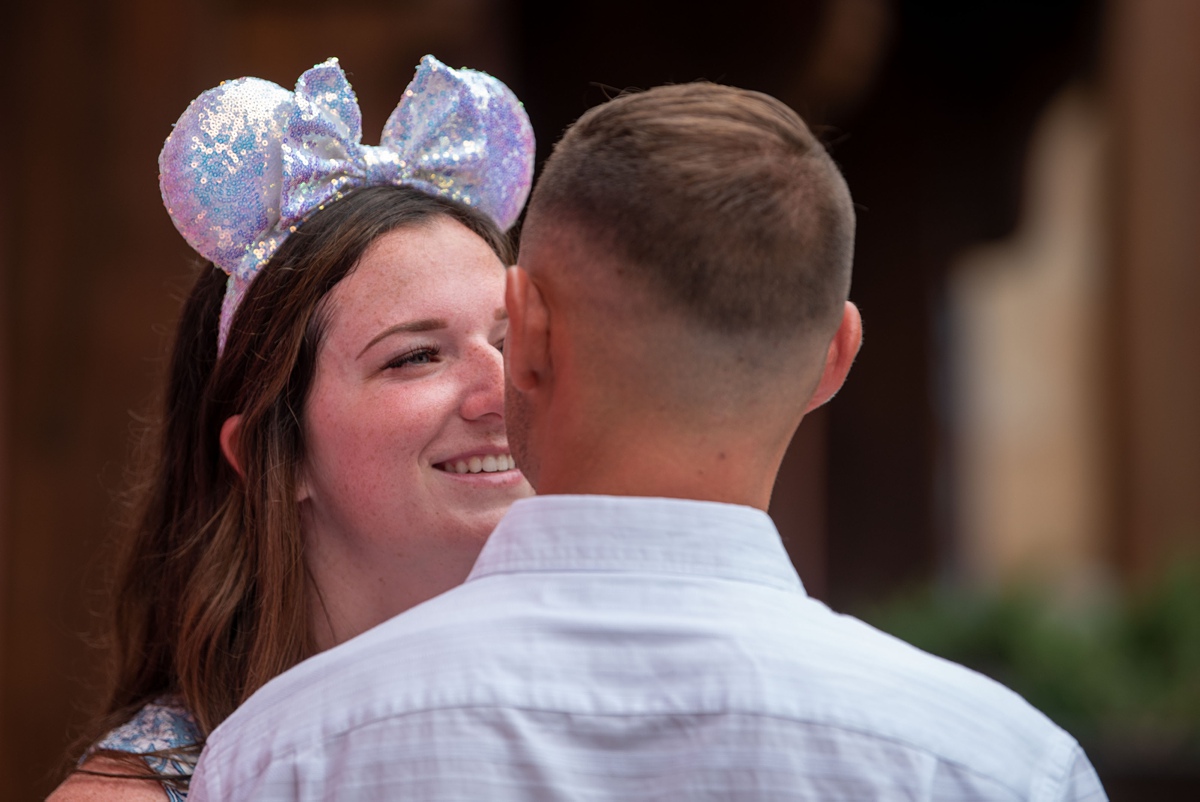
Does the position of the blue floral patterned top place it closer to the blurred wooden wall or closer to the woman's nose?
the woman's nose

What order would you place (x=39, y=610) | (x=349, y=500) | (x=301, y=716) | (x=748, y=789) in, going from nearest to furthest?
(x=748, y=789), (x=301, y=716), (x=349, y=500), (x=39, y=610)

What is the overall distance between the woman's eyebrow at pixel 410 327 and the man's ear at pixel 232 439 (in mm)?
245

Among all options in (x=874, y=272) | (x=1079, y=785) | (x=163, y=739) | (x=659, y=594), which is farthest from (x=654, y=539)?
(x=874, y=272)

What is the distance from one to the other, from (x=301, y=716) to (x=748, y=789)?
0.38 m

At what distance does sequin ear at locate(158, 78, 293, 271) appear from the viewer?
6.66ft

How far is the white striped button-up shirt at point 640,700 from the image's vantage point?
3.75ft

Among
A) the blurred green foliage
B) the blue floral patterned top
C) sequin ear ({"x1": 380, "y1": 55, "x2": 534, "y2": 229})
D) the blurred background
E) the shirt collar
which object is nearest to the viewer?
the shirt collar

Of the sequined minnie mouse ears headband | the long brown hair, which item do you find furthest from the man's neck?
the sequined minnie mouse ears headband

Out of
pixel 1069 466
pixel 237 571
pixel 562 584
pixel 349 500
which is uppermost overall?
pixel 562 584

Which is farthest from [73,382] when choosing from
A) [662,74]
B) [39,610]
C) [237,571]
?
[662,74]

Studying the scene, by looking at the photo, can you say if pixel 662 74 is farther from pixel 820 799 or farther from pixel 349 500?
pixel 820 799

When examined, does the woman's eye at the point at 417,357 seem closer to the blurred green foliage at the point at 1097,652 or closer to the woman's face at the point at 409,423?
the woman's face at the point at 409,423

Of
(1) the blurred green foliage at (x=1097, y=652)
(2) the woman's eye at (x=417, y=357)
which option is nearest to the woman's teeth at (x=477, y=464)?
(2) the woman's eye at (x=417, y=357)

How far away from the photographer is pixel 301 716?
123cm
